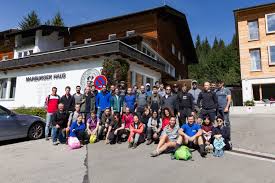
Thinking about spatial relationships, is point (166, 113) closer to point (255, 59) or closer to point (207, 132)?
point (207, 132)

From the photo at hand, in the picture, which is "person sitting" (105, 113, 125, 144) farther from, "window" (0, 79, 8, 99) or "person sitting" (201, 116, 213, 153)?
"window" (0, 79, 8, 99)

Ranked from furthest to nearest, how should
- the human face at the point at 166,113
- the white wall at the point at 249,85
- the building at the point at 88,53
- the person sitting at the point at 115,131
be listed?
the white wall at the point at 249,85 < the building at the point at 88,53 < the person sitting at the point at 115,131 < the human face at the point at 166,113

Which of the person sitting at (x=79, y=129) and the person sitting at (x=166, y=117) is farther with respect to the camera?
the person sitting at (x=79, y=129)

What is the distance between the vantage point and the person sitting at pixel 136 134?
8016 mm

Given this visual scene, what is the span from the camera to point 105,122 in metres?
9.02

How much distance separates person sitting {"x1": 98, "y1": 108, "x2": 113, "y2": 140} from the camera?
8961 mm

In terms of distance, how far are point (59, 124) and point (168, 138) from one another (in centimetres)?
398

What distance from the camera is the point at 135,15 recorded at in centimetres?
2423

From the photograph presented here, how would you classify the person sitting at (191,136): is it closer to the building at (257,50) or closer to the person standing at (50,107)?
the person standing at (50,107)

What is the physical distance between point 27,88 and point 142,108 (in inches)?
557

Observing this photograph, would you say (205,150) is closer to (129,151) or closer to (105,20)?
(129,151)

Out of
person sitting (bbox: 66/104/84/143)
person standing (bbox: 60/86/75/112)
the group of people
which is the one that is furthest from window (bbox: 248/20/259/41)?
person sitting (bbox: 66/104/84/143)

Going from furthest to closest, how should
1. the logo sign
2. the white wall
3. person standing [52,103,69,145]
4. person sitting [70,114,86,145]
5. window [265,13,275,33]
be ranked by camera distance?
1. window [265,13,275,33]
2. the white wall
3. the logo sign
4. person standing [52,103,69,145]
5. person sitting [70,114,86,145]

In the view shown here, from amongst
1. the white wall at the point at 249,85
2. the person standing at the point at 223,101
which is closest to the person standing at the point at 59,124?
the person standing at the point at 223,101
